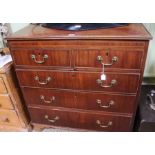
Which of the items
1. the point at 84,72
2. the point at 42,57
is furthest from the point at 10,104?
the point at 84,72

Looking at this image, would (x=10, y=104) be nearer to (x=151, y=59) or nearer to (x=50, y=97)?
(x=50, y=97)

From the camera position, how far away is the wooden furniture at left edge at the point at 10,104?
1.24 m

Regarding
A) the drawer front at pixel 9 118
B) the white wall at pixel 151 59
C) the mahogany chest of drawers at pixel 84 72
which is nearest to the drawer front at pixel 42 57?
the mahogany chest of drawers at pixel 84 72

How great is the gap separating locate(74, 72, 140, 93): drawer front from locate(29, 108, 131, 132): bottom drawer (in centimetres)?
25

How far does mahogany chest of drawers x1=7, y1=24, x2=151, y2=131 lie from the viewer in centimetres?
96

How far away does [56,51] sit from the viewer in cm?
104

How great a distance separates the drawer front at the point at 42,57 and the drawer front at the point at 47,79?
70 mm

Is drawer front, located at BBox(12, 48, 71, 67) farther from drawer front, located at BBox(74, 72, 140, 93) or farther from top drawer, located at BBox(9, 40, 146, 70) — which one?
drawer front, located at BBox(74, 72, 140, 93)

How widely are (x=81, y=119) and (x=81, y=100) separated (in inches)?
8.2

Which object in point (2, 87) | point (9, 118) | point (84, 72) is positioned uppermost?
point (84, 72)

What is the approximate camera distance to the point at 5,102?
137cm
